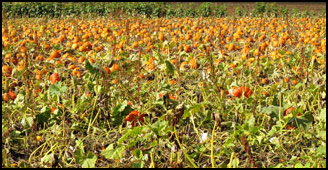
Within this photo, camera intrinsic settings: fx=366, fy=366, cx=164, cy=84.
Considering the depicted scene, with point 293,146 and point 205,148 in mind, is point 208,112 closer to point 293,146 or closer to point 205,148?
point 205,148

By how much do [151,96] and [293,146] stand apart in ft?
3.64

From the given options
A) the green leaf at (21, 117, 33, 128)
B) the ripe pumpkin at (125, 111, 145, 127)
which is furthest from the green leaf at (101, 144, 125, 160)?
the green leaf at (21, 117, 33, 128)

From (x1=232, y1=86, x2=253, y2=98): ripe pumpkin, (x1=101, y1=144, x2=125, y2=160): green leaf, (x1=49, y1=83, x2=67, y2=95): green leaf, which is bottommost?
(x1=101, y1=144, x2=125, y2=160): green leaf

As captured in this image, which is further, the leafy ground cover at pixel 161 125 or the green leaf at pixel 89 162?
the leafy ground cover at pixel 161 125

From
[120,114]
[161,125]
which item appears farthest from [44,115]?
[161,125]

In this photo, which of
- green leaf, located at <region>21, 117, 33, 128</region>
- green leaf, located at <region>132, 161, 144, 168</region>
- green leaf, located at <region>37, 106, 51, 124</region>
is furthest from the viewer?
green leaf, located at <region>37, 106, 51, 124</region>

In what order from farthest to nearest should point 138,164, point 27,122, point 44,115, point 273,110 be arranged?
point 44,115 < point 27,122 < point 273,110 < point 138,164

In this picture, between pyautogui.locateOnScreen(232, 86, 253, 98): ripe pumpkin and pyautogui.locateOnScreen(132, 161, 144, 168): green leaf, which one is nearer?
pyautogui.locateOnScreen(132, 161, 144, 168): green leaf

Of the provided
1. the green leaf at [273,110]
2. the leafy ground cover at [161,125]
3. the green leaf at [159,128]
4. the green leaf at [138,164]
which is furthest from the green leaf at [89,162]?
the green leaf at [273,110]

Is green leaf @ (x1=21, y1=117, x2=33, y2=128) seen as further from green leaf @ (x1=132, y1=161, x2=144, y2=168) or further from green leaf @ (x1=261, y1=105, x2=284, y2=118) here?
green leaf @ (x1=261, y1=105, x2=284, y2=118)

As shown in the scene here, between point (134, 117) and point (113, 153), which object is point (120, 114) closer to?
point (134, 117)

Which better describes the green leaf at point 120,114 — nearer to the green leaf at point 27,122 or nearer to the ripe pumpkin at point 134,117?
the ripe pumpkin at point 134,117

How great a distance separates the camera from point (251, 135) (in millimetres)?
2244

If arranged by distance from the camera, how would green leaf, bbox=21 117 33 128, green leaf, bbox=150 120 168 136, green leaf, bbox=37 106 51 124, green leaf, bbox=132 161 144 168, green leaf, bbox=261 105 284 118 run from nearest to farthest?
green leaf, bbox=132 161 144 168 → green leaf, bbox=150 120 168 136 → green leaf, bbox=261 105 284 118 → green leaf, bbox=21 117 33 128 → green leaf, bbox=37 106 51 124
